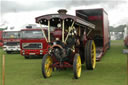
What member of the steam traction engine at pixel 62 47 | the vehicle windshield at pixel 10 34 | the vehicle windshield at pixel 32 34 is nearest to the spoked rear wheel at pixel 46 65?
the steam traction engine at pixel 62 47

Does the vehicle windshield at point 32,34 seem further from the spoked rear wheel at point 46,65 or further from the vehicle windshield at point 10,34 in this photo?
the spoked rear wheel at point 46,65

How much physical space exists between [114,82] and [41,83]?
2.20 m

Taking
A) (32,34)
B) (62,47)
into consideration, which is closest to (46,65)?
(62,47)

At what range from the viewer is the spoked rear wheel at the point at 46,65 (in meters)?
8.04

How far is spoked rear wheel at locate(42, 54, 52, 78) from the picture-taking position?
804 centimetres

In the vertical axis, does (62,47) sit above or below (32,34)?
below

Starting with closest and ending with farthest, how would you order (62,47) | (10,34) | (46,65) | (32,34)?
(46,65)
(62,47)
(32,34)
(10,34)

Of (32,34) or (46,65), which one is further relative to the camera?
(32,34)

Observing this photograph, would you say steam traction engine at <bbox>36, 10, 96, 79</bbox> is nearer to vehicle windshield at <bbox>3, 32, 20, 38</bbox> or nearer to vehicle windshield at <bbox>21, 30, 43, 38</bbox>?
vehicle windshield at <bbox>21, 30, 43, 38</bbox>

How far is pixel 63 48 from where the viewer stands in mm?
8500

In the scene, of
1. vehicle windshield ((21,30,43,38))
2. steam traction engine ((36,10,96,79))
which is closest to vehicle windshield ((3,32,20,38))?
vehicle windshield ((21,30,43,38))

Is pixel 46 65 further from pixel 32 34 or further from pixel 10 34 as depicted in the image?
pixel 10 34

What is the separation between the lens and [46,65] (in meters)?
8.34

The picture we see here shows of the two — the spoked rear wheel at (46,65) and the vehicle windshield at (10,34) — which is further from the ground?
the vehicle windshield at (10,34)
